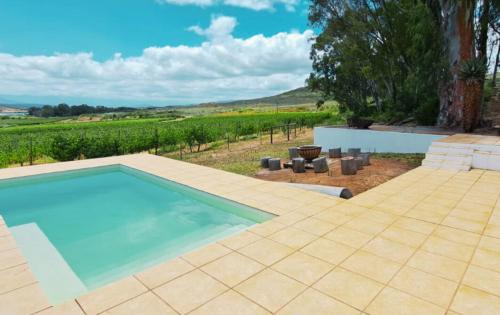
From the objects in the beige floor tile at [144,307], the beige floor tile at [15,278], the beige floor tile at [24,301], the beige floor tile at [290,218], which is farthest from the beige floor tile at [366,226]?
the beige floor tile at [15,278]

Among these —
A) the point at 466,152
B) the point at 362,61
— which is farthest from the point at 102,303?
the point at 362,61

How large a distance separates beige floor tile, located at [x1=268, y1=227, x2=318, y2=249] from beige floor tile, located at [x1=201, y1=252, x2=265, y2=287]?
0.59 metres

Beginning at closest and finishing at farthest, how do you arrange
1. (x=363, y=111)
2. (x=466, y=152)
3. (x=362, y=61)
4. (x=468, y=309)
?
1. (x=468, y=309)
2. (x=466, y=152)
3. (x=362, y=61)
4. (x=363, y=111)

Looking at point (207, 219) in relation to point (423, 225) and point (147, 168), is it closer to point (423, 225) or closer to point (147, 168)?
point (423, 225)

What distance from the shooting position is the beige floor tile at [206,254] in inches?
130

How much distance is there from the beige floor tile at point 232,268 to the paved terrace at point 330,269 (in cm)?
1

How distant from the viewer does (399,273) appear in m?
2.90

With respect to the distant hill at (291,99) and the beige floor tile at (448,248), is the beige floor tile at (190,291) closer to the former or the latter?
the beige floor tile at (448,248)

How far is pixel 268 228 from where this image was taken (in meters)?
4.14

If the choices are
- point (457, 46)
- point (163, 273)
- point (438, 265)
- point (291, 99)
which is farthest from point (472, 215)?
point (291, 99)

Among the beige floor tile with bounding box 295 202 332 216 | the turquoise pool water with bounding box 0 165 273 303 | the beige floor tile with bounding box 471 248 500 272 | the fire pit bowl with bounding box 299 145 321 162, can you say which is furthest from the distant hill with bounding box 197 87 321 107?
the beige floor tile with bounding box 471 248 500 272

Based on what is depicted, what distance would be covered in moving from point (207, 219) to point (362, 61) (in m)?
16.1

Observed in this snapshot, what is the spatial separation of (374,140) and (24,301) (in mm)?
11060

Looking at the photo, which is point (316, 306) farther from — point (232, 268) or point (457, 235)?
point (457, 235)
